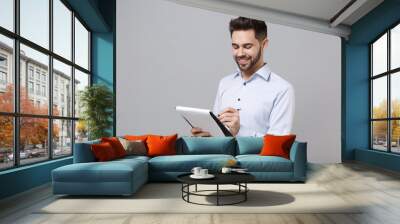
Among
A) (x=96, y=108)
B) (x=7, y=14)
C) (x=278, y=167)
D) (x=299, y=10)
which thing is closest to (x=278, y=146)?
(x=278, y=167)

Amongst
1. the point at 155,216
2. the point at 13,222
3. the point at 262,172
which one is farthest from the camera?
the point at 262,172

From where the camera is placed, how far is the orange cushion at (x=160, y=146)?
6.80 m

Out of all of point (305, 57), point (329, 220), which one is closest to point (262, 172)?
point (329, 220)

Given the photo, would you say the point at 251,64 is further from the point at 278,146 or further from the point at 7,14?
the point at 7,14

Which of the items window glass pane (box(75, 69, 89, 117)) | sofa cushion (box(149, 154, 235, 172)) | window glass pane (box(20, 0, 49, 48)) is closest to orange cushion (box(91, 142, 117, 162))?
sofa cushion (box(149, 154, 235, 172))

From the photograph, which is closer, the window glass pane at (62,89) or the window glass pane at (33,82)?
the window glass pane at (33,82)

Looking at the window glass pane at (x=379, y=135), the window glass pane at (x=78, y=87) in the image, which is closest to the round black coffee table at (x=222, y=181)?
the window glass pane at (x=78, y=87)

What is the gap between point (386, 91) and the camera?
28.3 ft

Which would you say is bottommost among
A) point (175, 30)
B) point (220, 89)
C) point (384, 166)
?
point (384, 166)

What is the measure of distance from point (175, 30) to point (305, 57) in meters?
2.88

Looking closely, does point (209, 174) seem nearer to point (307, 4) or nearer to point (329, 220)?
point (329, 220)

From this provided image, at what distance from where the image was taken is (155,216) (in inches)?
158

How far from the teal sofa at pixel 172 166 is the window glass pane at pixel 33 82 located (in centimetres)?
91

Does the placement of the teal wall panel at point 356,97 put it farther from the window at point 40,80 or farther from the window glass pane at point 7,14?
the window glass pane at point 7,14
